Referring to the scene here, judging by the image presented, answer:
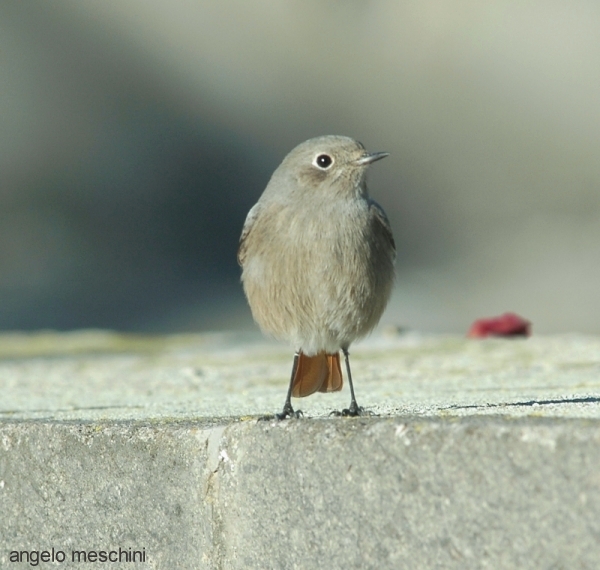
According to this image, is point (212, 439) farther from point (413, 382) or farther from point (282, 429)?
point (413, 382)

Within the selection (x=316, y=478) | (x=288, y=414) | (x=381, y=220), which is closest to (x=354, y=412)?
(x=288, y=414)

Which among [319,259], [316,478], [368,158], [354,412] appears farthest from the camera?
[368,158]

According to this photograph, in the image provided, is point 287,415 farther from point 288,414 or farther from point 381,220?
point 381,220

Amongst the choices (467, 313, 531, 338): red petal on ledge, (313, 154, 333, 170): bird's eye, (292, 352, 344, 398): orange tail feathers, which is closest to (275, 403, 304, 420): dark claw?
(292, 352, 344, 398): orange tail feathers

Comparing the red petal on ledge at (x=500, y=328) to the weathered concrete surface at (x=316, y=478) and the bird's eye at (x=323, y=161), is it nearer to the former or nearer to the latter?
the weathered concrete surface at (x=316, y=478)

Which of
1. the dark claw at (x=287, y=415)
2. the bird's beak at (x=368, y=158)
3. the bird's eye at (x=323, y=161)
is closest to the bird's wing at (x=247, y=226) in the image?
the bird's eye at (x=323, y=161)

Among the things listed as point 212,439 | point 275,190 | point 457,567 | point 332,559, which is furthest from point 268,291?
point 457,567

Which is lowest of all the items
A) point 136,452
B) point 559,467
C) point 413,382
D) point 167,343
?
point 559,467
